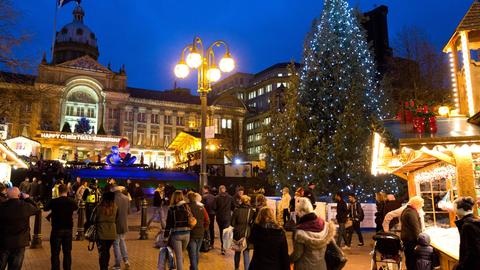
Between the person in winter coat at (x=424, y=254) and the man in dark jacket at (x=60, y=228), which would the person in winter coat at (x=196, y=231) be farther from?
the person in winter coat at (x=424, y=254)

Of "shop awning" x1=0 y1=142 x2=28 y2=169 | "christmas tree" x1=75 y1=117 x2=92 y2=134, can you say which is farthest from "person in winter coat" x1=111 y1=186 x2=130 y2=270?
"christmas tree" x1=75 y1=117 x2=92 y2=134

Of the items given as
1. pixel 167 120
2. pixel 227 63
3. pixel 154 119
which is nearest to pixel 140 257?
pixel 227 63

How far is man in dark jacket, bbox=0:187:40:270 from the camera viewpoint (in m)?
6.30

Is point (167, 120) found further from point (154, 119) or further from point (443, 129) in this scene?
point (443, 129)

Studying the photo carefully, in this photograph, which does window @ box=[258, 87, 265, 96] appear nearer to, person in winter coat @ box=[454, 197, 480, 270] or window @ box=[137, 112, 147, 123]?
window @ box=[137, 112, 147, 123]

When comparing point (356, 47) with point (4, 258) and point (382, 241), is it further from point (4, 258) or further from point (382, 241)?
point (4, 258)

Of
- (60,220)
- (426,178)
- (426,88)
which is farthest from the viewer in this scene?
(426,88)

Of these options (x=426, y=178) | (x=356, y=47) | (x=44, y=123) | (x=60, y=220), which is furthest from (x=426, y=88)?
(x=44, y=123)

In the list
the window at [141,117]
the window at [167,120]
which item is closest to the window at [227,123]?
the window at [167,120]

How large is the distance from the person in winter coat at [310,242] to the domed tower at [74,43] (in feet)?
244

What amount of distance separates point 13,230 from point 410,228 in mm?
6633

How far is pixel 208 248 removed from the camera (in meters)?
10.8

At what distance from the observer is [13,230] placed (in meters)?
6.34

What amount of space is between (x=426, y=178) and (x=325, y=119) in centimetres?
1104
